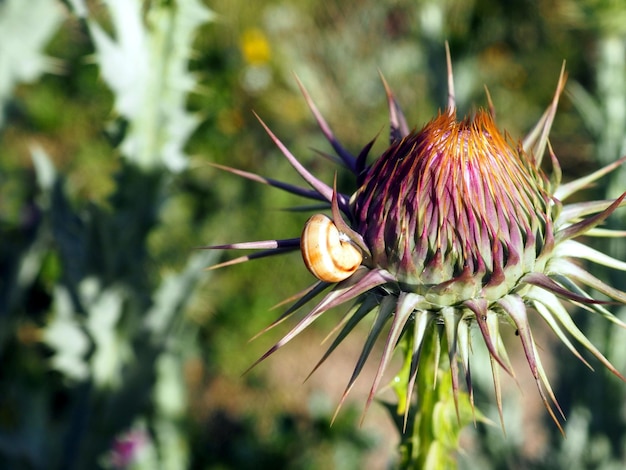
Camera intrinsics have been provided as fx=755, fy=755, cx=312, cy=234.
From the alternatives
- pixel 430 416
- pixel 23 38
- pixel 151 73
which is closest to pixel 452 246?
pixel 430 416

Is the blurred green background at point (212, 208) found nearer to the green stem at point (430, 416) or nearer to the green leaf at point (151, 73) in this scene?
the green leaf at point (151, 73)

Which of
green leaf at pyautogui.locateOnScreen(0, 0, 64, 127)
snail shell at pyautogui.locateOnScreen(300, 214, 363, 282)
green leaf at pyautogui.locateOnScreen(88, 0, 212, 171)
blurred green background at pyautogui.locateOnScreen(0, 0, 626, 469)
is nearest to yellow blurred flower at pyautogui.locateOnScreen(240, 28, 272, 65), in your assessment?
blurred green background at pyautogui.locateOnScreen(0, 0, 626, 469)

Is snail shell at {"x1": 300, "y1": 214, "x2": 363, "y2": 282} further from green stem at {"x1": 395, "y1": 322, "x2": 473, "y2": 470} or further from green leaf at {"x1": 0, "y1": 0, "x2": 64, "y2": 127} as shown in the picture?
green leaf at {"x1": 0, "y1": 0, "x2": 64, "y2": 127}

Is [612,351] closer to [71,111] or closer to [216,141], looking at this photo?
[216,141]

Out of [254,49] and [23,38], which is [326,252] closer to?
[23,38]

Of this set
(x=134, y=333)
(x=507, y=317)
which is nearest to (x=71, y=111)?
(x=134, y=333)

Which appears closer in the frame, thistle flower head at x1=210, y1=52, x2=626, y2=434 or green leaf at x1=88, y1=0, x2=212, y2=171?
thistle flower head at x1=210, y1=52, x2=626, y2=434

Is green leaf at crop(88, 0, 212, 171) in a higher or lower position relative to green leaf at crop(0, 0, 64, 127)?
lower

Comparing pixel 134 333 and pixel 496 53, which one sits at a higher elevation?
pixel 496 53
